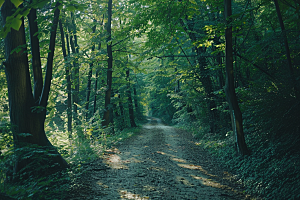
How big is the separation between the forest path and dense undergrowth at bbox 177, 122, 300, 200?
42cm

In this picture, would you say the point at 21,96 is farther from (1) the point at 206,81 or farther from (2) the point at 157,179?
(1) the point at 206,81

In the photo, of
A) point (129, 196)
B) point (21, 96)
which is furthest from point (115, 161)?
point (21, 96)

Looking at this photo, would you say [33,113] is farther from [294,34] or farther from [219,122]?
[219,122]

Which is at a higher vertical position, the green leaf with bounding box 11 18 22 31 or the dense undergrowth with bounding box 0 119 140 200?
the green leaf with bounding box 11 18 22 31

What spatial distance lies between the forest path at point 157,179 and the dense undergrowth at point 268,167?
423 millimetres

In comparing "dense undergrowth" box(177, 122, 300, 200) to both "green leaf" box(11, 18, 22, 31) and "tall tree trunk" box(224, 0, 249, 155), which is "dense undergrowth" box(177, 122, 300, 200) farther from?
"green leaf" box(11, 18, 22, 31)

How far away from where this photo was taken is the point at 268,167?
16.4ft

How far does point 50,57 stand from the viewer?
5.84m

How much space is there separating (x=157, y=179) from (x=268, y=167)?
2877 millimetres

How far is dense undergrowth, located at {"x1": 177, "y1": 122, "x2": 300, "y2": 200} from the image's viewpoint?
4086 millimetres

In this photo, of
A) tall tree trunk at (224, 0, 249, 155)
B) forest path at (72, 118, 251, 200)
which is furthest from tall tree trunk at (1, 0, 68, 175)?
tall tree trunk at (224, 0, 249, 155)

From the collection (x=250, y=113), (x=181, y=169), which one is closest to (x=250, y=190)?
(x=181, y=169)

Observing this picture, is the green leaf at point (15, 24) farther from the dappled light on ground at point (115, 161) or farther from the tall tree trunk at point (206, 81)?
the tall tree trunk at point (206, 81)

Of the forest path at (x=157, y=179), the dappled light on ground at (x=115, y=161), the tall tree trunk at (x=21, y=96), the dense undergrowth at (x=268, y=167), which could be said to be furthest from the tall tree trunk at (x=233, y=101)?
the tall tree trunk at (x=21, y=96)
